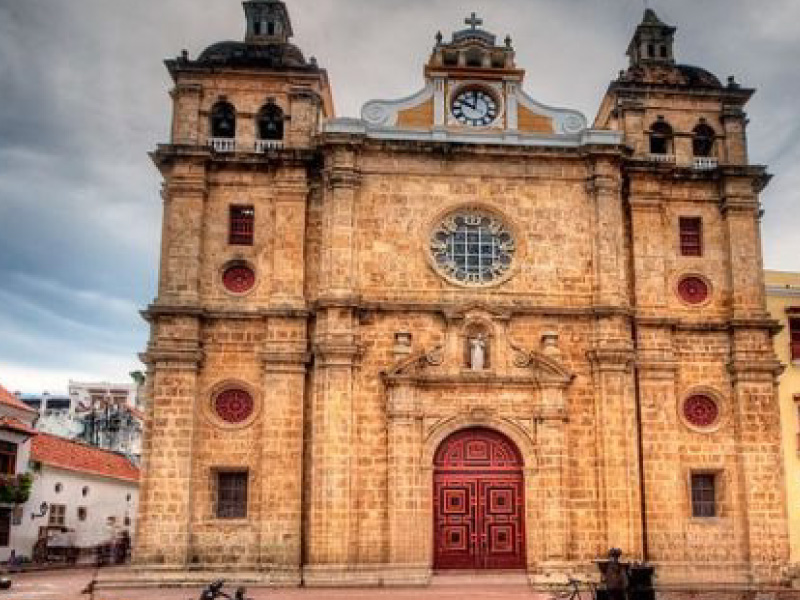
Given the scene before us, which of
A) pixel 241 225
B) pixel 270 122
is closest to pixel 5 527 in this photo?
pixel 241 225

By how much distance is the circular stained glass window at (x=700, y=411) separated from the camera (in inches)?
928

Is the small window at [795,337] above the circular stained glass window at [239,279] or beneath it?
beneath

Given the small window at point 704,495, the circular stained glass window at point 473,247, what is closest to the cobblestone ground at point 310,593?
the small window at point 704,495

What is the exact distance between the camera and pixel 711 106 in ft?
85.4

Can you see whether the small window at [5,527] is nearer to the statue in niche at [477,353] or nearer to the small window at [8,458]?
the small window at [8,458]

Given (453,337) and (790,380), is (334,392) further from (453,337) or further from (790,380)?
(790,380)

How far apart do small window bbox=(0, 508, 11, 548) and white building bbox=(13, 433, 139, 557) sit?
1.44ft

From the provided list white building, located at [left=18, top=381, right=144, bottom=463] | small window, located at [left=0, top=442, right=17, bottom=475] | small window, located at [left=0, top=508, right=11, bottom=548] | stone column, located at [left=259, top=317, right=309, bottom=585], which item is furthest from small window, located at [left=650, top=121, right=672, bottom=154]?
white building, located at [left=18, top=381, right=144, bottom=463]

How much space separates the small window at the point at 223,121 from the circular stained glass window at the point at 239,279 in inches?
158

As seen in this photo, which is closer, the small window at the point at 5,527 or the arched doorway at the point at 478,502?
the arched doorway at the point at 478,502

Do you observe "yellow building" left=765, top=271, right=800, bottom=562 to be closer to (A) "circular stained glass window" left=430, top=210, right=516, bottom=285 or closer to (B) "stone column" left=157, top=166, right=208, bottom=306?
(A) "circular stained glass window" left=430, top=210, right=516, bottom=285

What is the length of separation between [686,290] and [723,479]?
5.14 m

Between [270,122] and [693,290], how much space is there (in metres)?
12.7

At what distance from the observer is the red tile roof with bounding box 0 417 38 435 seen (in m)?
30.3
